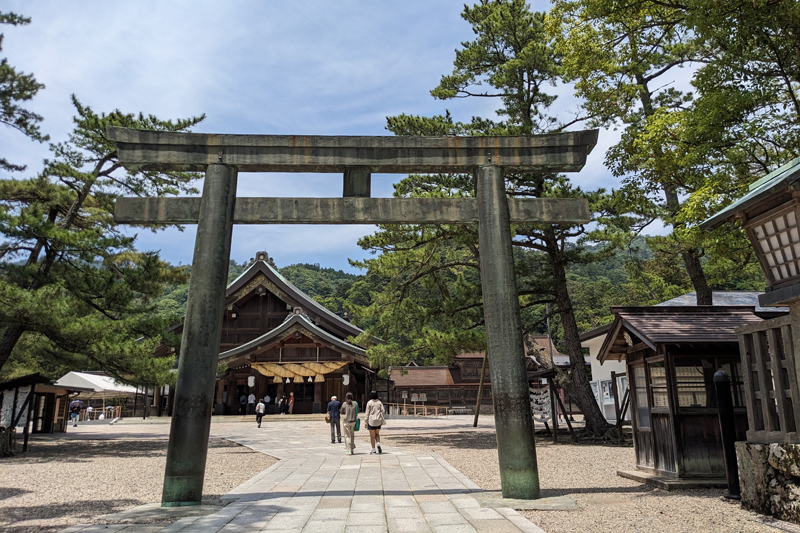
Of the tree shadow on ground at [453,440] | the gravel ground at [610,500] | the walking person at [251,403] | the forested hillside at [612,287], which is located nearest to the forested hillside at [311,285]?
the forested hillside at [612,287]

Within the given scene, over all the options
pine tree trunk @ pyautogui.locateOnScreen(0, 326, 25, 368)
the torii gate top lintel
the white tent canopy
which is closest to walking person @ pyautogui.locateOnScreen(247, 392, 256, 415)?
the white tent canopy

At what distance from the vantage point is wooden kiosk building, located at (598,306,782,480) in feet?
27.6

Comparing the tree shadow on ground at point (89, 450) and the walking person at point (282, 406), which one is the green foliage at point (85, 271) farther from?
the walking person at point (282, 406)

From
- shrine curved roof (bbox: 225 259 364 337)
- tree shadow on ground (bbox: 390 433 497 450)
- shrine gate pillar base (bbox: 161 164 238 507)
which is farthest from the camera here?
shrine curved roof (bbox: 225 259 364 337)

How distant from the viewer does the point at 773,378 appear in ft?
21.3

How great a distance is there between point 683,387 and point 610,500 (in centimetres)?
266

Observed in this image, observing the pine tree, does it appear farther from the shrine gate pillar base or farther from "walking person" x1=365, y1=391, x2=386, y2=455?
the shrine gate pillar base

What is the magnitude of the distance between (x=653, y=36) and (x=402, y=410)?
28501 mm

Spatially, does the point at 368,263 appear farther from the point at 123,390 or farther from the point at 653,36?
the point at 123,390

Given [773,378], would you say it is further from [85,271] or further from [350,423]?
[85,271]

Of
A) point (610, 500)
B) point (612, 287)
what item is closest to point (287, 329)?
point (610, 500)

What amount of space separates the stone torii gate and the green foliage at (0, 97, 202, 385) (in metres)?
6.13

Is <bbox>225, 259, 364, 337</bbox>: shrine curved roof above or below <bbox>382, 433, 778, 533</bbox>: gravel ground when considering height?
above

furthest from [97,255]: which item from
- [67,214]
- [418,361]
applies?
[418,361]
